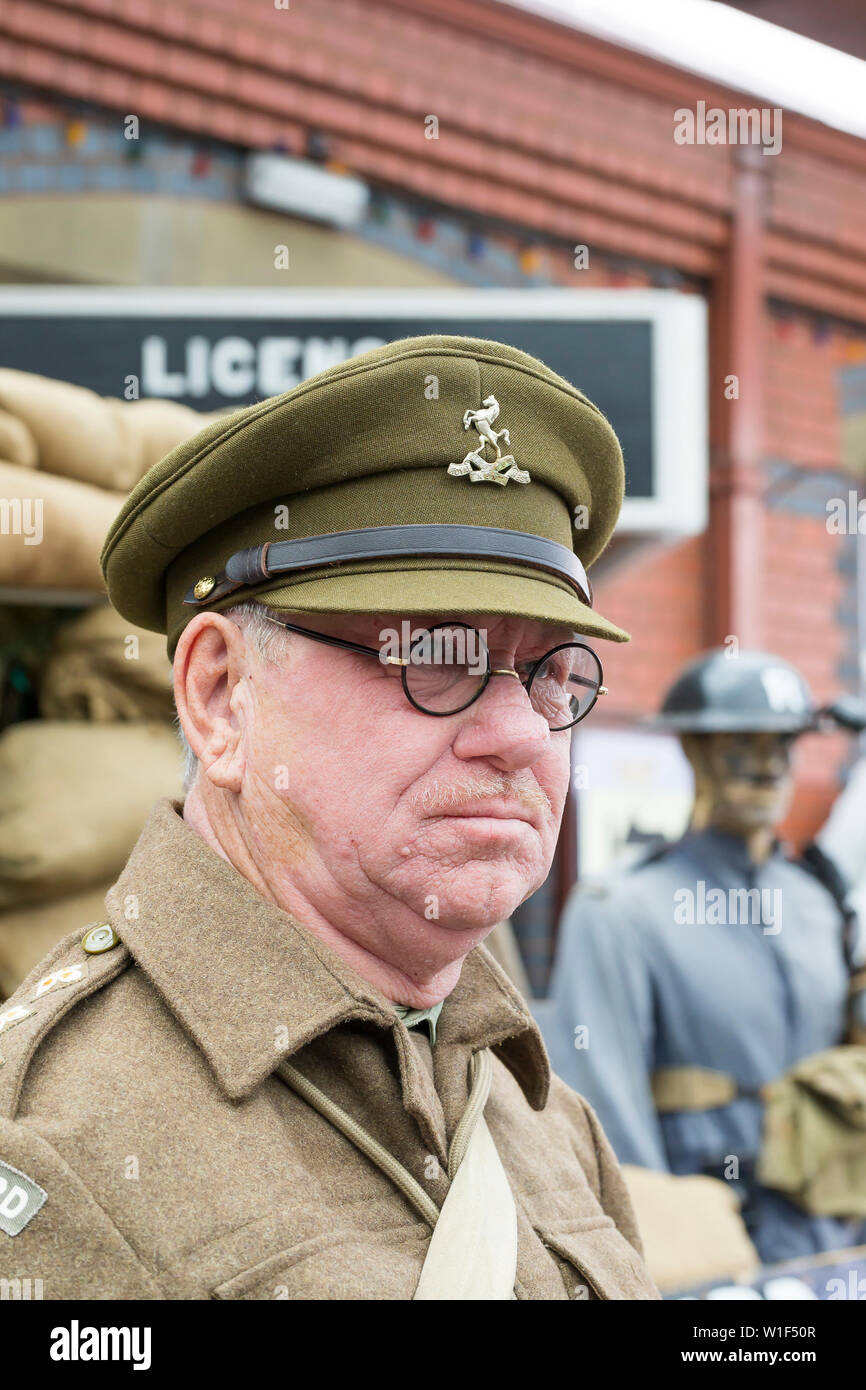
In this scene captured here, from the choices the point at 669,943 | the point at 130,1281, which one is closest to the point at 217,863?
the point at 130,1281

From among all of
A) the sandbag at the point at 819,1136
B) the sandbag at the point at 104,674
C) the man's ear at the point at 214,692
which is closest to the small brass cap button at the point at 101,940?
the man's ear at the point at 214,692

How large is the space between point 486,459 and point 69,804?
1790 mm

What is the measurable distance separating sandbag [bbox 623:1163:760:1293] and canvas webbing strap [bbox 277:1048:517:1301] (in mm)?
1920

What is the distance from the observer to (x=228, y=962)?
122cm

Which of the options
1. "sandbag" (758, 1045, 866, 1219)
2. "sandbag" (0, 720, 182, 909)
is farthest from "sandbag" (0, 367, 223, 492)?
"sandbag" (758, 1045, 866, 1219)

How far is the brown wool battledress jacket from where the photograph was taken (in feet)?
3.50

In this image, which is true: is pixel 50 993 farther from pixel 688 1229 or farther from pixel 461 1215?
pixel 688 1229

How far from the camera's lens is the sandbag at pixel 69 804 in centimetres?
282

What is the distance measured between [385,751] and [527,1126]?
495mm

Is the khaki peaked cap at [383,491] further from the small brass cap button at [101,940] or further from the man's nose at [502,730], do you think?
the small brass cap button at [101,940]

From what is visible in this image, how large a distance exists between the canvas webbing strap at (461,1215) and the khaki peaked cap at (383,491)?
407mm

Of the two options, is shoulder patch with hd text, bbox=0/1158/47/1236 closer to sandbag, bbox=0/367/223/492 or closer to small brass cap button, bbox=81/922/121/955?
small brass cap button, bbox=81/922/121/955

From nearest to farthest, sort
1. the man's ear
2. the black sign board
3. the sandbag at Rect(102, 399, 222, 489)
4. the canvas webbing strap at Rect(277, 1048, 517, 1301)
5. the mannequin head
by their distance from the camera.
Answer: the canvas webbing strap at Rect(277, 1048, 517, 1301) → the man's ear → the sandbag at Rect(102, 399, 222, 489) → the black sign board → the mannequin head

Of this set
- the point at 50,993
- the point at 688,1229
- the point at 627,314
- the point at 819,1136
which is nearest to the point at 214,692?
the point at 50,993
